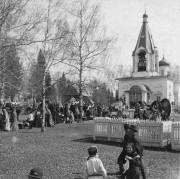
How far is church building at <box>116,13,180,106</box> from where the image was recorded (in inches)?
1962

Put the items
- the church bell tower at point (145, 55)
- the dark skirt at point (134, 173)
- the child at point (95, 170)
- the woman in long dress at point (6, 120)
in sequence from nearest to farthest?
the child at point (95, 170), the dark skirt at point (134, 173), the woman in long dress at point (6, 120), the church bell tower at point (145, 55)

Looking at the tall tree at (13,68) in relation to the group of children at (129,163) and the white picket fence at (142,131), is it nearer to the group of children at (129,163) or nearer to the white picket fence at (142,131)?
the white picket fence at (142,131)

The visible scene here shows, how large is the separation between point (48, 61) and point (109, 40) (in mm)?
10638

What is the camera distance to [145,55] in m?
51.6

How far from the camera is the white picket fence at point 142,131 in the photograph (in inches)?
480

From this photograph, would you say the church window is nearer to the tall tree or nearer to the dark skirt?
the tall tree

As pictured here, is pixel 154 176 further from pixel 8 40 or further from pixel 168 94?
pixel 168 94

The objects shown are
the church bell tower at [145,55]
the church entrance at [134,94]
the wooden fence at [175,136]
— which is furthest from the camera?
the church bell tower at [145,55]

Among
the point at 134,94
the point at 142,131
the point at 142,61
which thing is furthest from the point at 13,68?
the point at 142,61

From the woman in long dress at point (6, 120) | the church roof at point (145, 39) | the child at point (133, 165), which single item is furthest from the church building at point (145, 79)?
the child at point (133, 165)

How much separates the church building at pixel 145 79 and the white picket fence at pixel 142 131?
35.6 m

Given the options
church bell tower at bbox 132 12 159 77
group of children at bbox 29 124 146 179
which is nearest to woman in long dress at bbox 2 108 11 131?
group of children at bbox 29 124 146 179

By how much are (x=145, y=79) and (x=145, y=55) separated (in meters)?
4.32

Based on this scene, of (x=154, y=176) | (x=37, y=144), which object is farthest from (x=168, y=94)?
(x=154, y=176)
